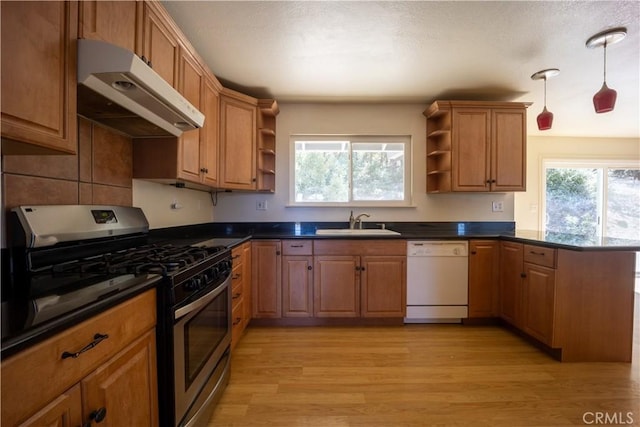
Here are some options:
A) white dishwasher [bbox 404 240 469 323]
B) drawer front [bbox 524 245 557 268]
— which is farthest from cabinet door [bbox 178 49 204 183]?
drawer front [bbox 524 245 557 268]

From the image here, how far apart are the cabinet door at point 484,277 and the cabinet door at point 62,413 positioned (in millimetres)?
2795

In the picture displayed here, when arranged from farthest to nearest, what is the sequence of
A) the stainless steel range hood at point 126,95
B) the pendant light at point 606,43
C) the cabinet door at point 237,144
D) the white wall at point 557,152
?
the white wall at point 557,152 → the cabinet door at point 237,144 → the pendant light at point 606,43 → the stainless steel range hood at point 126,95

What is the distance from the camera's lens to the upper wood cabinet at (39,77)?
79 cm

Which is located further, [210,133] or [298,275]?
[298,275]

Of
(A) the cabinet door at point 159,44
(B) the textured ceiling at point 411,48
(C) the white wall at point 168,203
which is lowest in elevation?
(C) the white wall at point 168,203

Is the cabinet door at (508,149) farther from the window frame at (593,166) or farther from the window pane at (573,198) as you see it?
the window pane at (573,198)

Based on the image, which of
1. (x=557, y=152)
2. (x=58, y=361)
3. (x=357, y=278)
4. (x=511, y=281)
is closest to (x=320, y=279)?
(x=357, y=278)

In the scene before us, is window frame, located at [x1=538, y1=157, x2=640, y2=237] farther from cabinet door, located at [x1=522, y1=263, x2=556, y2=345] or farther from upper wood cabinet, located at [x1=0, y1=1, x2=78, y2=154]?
upper wood cabinet, located at [x1=0, y1=1, x2=78, y2=154]

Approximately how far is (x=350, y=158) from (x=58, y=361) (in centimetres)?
285

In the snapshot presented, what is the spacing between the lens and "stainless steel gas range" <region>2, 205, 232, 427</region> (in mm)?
813

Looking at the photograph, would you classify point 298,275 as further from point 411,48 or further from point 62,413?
point 411,48

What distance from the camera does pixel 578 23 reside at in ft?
5.68

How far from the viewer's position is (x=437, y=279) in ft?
8.46

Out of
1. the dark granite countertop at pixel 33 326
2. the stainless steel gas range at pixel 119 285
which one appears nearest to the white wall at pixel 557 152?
the stainless steel gas range at pixel 119 285
